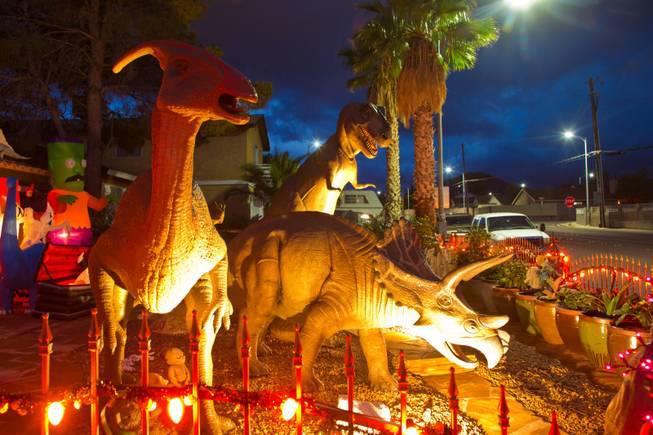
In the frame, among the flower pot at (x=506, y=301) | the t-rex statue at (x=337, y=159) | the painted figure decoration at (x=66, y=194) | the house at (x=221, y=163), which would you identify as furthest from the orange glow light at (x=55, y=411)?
the house at (x=221, y=163)

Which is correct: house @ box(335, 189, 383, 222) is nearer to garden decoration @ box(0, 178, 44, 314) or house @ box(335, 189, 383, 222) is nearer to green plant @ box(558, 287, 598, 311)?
garden decoration @ box(0, 178, 44, 314)

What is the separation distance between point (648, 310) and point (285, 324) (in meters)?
3.46

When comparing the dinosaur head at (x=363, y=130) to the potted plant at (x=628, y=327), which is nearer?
the potted plant at (x=628, y=327)

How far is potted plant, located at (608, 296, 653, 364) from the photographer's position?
13.5 feet

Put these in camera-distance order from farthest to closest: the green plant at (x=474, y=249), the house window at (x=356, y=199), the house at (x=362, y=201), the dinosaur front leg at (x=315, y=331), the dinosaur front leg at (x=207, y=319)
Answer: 1. the house window at (x=356, y=199)
2. the house at (x=362, y=201)
3. the green plant at (x=474, y=249)
4. the dinosaur front leg at (x=315, y=331)
5. the dinosaur front leg at (x=207, y=319)

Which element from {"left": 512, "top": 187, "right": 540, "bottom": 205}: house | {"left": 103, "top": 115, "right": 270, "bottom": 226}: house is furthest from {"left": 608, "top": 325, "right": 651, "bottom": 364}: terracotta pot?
{"left": 512, "top": 187, "right": 540, "bottom": 205}: house

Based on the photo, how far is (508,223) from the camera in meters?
14.1

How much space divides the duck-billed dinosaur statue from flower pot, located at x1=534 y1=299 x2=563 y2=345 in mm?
4230

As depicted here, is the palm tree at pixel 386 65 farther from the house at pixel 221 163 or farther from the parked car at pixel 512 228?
the house at pixel 221 163

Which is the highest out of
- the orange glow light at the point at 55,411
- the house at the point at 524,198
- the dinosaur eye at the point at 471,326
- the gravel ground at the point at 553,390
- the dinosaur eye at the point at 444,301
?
the house at the point at 524,198

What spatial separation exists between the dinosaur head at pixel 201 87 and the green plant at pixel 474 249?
22.6 ft

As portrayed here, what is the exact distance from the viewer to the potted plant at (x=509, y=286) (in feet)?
22.2

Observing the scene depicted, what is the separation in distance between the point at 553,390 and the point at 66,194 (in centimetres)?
726

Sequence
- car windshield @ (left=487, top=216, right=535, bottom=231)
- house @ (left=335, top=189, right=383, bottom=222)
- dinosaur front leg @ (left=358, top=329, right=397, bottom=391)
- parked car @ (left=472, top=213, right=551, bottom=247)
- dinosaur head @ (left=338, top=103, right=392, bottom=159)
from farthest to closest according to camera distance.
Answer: house @ (left=335, top=189, right=383, bottom=222)
car windshield @ (left=487, top=216, right=535, bottom=231)
parked car @ (left=472, top=213, right=551, bottom=247)
dinosaur head @ (left=338, top=103, right=392, bottom=159)
dinosaur front leg @ (left=358, top=329, right=397, bottom=391)
